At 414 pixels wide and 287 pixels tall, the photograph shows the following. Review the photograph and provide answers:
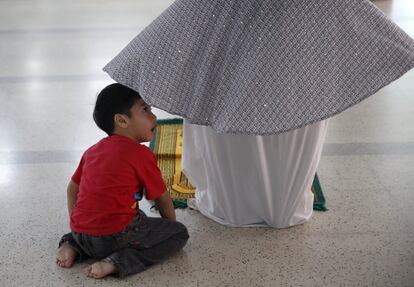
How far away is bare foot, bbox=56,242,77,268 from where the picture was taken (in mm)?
2039

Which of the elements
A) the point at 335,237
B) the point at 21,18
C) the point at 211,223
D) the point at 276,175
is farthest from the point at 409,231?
the point at 21,18

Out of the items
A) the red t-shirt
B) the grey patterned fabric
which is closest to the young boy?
the red t-shirt

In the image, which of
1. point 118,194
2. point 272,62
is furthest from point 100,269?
point 272,62

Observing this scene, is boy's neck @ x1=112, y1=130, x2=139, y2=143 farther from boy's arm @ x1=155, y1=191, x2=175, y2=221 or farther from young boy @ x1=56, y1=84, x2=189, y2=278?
boy's arm @ x1=155, y1=191, x2=175, y2=221

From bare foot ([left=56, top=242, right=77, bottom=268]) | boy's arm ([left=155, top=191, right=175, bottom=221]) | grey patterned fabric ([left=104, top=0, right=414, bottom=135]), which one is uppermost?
grey patterned fabric ([left=104, top=0, right=414, bottom=135])

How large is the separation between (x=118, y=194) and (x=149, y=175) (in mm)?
115

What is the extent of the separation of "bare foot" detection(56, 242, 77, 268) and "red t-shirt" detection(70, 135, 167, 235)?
0.09 meters

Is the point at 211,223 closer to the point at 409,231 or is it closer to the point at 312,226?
the point at 312,226

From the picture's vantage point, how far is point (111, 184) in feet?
6.42

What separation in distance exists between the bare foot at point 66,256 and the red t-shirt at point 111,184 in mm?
93

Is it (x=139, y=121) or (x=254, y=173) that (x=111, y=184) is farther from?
(x=254, y=173)

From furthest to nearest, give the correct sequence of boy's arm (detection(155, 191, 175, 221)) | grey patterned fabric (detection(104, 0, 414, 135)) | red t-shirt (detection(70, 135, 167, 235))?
boy's arm (detection(155, 191, 175, 221)), red t-shirt (detection(70, 135, 167, 235)), grey patterned fabric (detection(104, 0, 414, 135))

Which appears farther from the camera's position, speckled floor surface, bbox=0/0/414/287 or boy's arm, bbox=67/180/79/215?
boy's arm, bbox=67/180/79/215

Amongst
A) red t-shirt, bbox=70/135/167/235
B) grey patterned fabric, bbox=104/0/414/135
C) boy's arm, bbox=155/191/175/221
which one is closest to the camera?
grey patterned fabric, bbox=104/0/414/135
